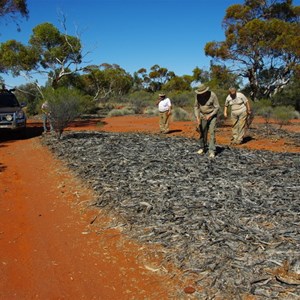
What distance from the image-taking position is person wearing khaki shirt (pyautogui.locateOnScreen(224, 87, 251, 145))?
10.4m

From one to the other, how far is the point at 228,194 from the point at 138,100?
3066 cm

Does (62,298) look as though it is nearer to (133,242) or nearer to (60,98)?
(133,242)

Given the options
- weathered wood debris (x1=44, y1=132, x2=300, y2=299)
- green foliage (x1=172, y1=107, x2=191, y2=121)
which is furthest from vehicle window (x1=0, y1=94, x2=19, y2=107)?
green foliage (x1=172, y1=107, x2=191, y2=121)

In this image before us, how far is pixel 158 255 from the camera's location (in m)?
3.80

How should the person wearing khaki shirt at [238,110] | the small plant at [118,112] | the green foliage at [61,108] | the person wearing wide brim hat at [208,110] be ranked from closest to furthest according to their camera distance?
the person wearing wide brim hat at [208,110], the person wearing khaki shirt at [238,110], the green foliage at [61,108], the small plant at [118,112]

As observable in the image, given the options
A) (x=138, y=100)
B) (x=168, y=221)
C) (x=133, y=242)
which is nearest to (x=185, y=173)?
(x=168, y=221)

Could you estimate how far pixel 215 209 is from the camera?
4707 mm

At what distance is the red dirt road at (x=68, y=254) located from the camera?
3289 millimetres

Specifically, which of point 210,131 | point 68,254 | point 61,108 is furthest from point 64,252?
point 61,108

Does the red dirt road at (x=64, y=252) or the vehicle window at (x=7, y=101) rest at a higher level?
the vehicle window at (x=7, y=101)

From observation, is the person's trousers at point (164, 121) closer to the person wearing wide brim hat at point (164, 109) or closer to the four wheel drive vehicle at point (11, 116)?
the person wearing wide brim hat at point (164, 109)

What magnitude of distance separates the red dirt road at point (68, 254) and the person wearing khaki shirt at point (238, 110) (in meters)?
5.86

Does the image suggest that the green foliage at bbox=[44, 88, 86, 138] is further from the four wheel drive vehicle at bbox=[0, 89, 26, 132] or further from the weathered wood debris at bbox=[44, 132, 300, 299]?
the weathered wood debris at bbox=[44, 132, 300, 299]

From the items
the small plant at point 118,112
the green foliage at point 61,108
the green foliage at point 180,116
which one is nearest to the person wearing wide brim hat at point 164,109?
the green foliage at point 61,108
